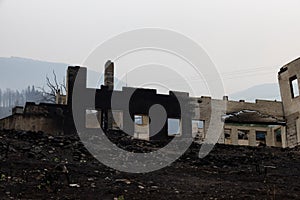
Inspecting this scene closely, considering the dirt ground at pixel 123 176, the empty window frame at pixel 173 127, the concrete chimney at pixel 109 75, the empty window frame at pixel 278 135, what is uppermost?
the concrete chimney at pixel 109 75

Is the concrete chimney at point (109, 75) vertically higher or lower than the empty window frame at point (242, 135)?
higher

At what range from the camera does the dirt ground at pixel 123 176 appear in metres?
8.24

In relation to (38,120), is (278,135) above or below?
below

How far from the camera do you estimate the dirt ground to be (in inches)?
324

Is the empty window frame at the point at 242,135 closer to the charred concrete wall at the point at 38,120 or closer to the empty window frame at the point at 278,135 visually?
the empty window frame at the point at 278,135

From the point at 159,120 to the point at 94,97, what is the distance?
4.69 metres

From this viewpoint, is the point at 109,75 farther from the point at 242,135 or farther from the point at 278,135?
the point at 278,135

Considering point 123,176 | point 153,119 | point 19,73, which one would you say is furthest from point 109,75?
point 19,73

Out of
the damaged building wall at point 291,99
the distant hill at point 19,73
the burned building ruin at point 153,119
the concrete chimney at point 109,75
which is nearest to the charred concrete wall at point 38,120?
the burned building ruin at point 153,119

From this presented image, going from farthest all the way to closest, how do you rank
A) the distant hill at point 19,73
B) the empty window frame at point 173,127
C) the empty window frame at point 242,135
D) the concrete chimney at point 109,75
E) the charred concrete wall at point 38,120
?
the distant hill at point 19,73, the empty window frame at point 242,135, the empty window frame at point 173,127, the concrete chimney at point 109,75, the charred concrete wall at point 38,120

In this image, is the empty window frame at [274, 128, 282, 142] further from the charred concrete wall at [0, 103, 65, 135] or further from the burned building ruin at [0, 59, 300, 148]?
the charred concrete wall at [0, 103, 65, 135]

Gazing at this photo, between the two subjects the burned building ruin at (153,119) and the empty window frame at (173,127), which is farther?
the empty window frame at (173,127)

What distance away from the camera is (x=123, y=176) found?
1015 centimetres

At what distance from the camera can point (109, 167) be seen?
446 inches
